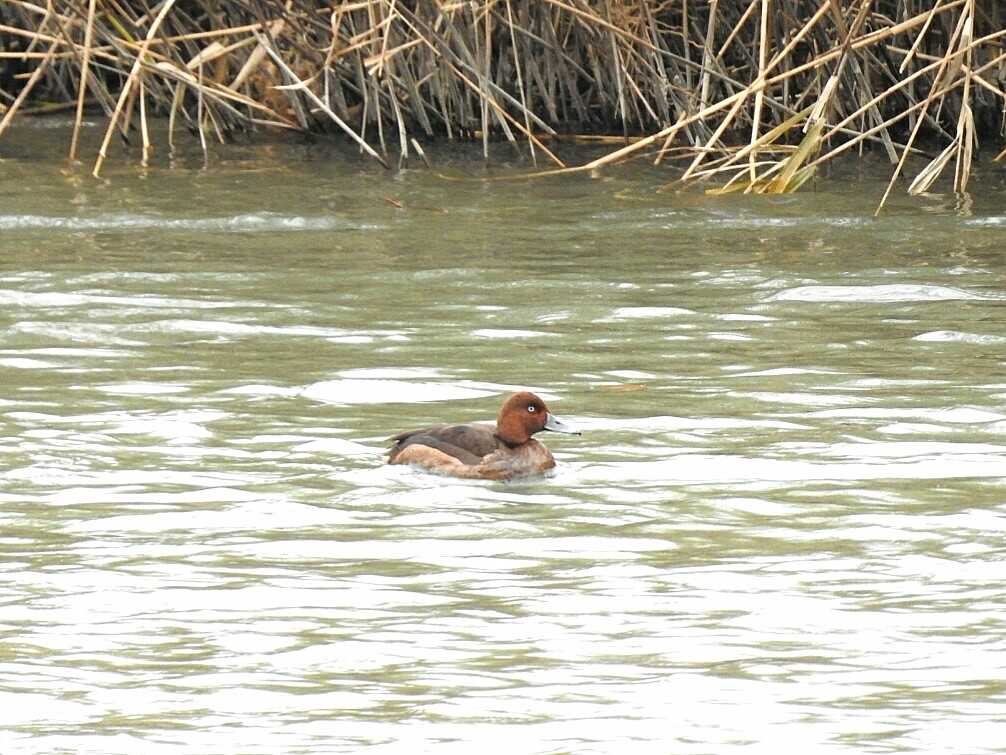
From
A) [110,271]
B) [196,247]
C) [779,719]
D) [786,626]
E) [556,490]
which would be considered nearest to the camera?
[779,719]

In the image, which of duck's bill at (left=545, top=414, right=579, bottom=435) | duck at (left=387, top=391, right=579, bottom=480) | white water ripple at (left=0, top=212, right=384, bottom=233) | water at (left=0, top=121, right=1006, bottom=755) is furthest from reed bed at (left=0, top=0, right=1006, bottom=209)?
duck at (left=387, top=391, right=579, bottom=480)

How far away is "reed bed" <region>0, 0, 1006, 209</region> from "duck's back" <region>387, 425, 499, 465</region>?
18.1 ft

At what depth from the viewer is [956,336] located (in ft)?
31.0

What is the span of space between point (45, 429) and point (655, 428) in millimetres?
2185

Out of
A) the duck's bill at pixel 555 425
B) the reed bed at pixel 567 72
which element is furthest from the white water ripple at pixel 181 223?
the duck's bill at pixel 555 425

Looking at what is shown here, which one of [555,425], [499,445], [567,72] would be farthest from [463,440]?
[567,72]

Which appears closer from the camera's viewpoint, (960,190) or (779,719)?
(779,719)

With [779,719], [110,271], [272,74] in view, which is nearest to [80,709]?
[779,719]

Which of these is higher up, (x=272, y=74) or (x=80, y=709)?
(x=272, y=74)

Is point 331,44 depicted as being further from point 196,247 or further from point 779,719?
point 779,719

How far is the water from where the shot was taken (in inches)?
191

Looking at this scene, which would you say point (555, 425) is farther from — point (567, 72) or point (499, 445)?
point (567, 72)

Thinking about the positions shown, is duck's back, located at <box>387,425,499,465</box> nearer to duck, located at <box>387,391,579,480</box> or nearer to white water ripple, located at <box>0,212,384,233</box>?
duck, located at <box>387,391,579,480</box>

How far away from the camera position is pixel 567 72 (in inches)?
593
